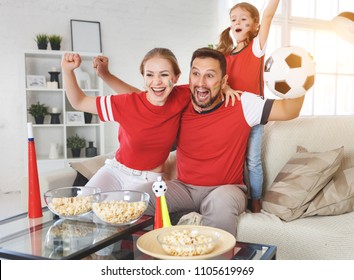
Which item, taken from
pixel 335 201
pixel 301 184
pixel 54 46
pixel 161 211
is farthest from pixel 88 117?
pixel 161 211

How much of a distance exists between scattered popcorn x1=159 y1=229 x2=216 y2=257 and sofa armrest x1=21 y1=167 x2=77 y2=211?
1163 mm

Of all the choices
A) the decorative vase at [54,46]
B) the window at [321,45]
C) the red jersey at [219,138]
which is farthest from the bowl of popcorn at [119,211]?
the window at [321,45]

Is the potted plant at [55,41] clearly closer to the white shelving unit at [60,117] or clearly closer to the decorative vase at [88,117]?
the white shelving unit at [60,117]

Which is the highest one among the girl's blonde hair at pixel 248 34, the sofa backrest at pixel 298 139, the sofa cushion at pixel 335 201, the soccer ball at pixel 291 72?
the girl's blonde hair at pixel 248 34

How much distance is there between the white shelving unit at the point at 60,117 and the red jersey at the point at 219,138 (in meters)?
2.47

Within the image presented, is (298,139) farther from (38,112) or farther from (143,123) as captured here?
(38,112)

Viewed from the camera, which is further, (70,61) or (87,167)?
(87,167)

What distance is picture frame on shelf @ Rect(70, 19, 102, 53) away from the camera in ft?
14.1

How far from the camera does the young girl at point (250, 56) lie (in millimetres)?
2039

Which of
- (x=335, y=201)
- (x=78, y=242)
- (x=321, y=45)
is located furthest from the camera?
(x=321, y=45)

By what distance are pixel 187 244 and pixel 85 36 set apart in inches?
146

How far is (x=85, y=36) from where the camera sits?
435 cm

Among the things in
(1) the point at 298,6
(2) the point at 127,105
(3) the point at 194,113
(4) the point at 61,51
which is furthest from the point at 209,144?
(1) the point at 298,6
